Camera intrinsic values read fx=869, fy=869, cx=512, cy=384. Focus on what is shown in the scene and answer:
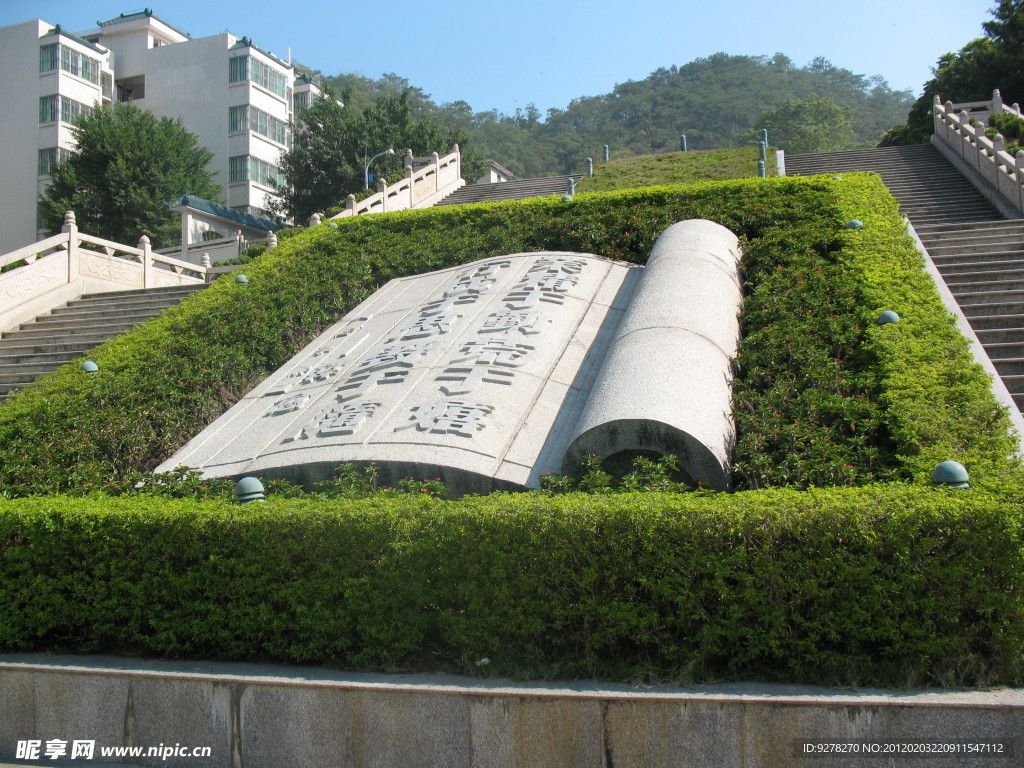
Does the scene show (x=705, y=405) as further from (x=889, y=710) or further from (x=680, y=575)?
(x=889, y=710)

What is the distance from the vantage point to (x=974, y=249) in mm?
9703

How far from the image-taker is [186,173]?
103 feet

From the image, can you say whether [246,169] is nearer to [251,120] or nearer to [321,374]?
[251,120]

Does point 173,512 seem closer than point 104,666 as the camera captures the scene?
No

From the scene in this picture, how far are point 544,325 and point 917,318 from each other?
293cm

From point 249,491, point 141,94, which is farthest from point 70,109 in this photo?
point 249,491

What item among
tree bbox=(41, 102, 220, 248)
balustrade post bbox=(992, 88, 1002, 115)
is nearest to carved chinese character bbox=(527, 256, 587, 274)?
balustrade post bbox=(992, 88, 1002, 115)

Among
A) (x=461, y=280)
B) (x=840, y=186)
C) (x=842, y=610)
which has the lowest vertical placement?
(x=842, y=610)

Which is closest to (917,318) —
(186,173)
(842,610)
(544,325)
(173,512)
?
(544,325)

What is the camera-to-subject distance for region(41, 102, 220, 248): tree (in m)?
28.7

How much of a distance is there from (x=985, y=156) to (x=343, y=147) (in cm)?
2270

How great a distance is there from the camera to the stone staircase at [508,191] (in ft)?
67.9

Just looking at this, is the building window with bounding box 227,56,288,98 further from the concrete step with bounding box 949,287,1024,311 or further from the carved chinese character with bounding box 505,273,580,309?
the concrete step with bounding box 949,287,1024,311

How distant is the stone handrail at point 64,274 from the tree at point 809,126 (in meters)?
39.0
